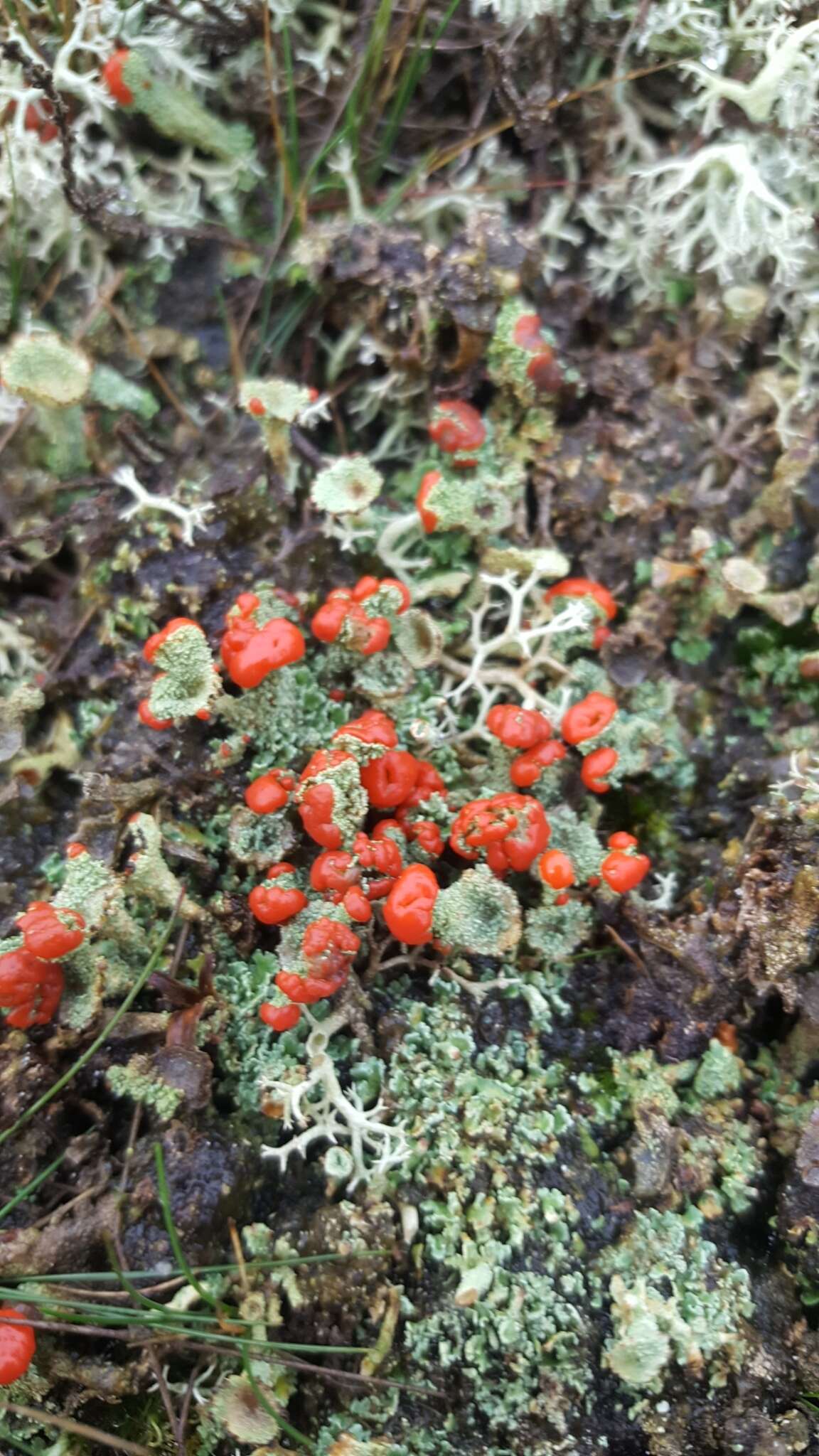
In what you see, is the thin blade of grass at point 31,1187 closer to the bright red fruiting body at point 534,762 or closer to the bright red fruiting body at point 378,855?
the bright red fruiting body at point 378,855

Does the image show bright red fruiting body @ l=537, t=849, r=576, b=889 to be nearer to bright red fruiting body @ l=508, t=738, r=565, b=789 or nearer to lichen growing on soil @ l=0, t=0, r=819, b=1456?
lichen growing on soil @ l=0, t=0, r=819, b=1456

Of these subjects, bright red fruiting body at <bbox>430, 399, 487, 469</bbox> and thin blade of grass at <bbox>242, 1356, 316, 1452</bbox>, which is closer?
thin blade of grass at <bbox>242, 1356, 316, 1452</bbox>

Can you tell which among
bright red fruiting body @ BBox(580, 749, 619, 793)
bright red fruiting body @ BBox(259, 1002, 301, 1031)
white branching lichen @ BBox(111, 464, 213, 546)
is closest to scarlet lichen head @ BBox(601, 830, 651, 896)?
bright red fruiting body @ BBox(580, 749, 619, 793)

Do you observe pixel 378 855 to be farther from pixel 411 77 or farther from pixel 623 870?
pixel 411 77

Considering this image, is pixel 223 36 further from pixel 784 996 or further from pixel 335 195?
pixel 784 996

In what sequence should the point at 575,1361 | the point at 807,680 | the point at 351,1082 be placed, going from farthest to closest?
1. the point at 807,680
2. the point at 351,1082
3. the point at 575,1361

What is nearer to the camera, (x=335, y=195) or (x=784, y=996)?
(x=784, y=996)

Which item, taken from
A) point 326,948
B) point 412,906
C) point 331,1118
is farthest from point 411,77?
point 331,1118

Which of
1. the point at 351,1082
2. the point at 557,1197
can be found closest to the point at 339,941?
the point at 351,1082
